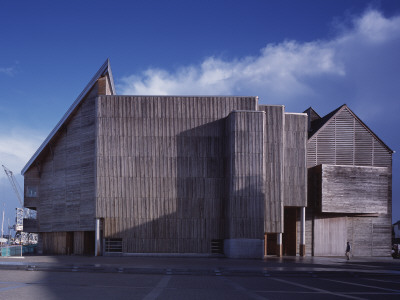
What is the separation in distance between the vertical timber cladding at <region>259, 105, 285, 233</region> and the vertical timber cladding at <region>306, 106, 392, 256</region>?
393 centimetres

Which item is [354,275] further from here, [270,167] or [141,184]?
[141,184]

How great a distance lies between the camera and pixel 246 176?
35406 mm

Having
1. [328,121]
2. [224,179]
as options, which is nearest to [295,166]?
[328,121]

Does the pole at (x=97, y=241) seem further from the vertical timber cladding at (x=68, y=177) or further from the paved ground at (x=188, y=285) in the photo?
the paved ground at (x=188, y=285)

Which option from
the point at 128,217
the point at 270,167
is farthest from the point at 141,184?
the point at 270,167

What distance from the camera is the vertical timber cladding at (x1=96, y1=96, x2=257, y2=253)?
36.7 meters

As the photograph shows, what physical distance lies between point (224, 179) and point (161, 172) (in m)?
5.35

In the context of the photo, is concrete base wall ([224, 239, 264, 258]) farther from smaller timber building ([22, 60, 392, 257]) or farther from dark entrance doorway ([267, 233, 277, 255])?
dark entrance doorway ([267, 233, 277, 255])

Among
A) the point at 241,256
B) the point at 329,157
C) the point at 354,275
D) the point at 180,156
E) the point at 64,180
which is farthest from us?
the point at 64,180

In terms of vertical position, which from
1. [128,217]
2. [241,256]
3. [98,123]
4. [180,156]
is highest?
[98,123]

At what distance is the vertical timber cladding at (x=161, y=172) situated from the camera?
36719mm

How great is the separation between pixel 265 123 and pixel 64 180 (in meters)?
19.9

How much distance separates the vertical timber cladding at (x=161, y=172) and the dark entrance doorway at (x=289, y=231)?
291 inches

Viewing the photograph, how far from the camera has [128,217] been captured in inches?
1449
